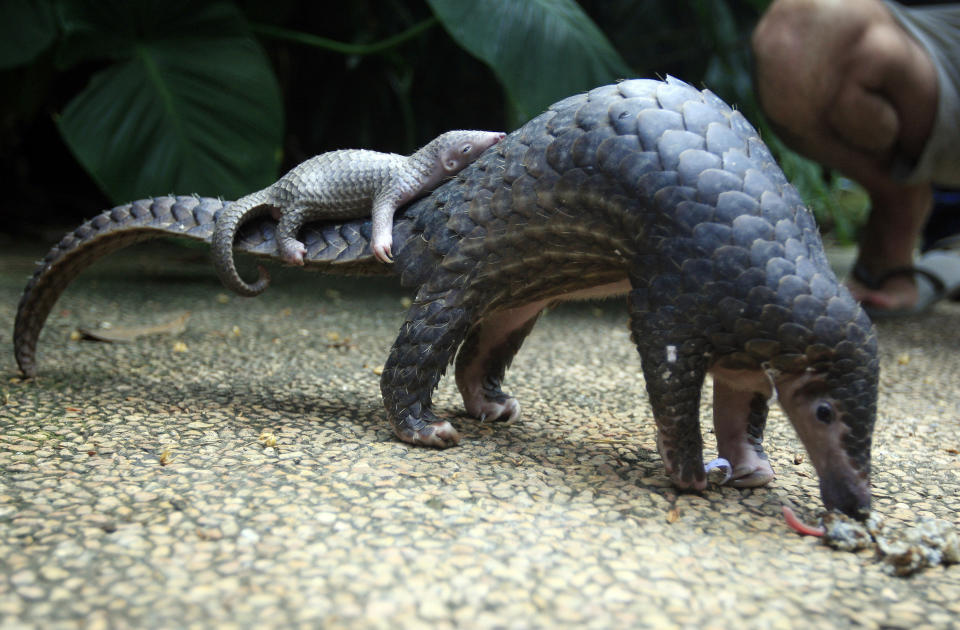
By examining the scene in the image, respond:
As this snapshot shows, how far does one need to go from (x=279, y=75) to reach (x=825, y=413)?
4.50 meters

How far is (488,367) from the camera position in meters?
2.21

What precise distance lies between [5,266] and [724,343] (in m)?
4.17

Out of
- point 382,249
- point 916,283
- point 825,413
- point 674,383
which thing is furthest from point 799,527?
point 916,283

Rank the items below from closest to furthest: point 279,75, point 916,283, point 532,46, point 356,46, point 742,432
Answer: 1. point 742,432
2. point 532,46
3. point 916,283
4. point 356,46
5. point 279,75

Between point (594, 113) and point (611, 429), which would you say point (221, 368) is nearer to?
point (611, 429)

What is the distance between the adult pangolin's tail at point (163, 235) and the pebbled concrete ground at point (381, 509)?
284mm

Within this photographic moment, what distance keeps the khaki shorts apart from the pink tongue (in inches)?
100

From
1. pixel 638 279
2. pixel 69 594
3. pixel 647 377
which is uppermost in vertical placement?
pixel 638 279

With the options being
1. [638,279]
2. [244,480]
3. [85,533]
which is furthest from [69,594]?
[638,279]

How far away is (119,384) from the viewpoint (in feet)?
7.79

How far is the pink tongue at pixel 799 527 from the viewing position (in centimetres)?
156

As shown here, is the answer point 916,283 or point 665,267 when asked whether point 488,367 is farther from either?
point 916,283

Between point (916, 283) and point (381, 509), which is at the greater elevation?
point (916, 283)

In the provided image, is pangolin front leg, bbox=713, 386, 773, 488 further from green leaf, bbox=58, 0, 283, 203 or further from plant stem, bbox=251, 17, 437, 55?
plant stem, bbox=251, 17, 437, 55
